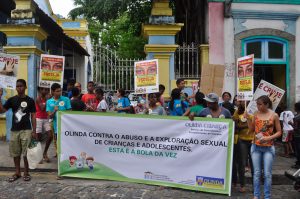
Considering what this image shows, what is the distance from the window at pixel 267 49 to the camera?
11.9 meters

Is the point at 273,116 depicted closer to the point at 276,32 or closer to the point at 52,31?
the point at 276,32

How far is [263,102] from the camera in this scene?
20.0ft

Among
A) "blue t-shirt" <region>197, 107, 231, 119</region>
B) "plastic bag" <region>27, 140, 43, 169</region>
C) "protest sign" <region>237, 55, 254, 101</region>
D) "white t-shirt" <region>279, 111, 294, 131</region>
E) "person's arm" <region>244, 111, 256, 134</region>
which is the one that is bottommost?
"plastic bag" <region>27, 140, 43, 169</region>

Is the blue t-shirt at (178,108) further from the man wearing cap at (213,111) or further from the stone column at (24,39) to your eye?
the stone column at (24,39)

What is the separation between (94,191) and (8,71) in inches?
114

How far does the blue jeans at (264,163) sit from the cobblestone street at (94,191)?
25.1 inches

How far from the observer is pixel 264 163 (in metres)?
6.13

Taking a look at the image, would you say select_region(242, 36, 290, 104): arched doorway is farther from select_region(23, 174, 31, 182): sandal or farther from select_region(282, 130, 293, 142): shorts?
select_region(23, 174, 31, 182): sandal

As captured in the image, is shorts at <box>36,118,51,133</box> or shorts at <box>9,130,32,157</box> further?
shorts at <box>36,118,51,133</box>

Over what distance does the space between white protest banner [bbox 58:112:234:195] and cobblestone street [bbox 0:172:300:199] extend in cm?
12

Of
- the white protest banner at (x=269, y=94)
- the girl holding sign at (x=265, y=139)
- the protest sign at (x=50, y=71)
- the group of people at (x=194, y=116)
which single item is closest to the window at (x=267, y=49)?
the group of people at (x=194, y=116)

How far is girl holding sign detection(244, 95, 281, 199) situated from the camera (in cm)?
609

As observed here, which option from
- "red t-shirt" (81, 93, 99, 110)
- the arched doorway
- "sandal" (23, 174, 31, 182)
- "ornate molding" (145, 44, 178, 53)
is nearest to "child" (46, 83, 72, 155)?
"red t-shirt" (81, 93, 99, 110)

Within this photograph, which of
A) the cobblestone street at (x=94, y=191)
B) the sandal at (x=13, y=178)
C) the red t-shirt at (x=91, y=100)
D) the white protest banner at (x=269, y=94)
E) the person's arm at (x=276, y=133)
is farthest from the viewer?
the red t-shirt at (x=91, y=100)
